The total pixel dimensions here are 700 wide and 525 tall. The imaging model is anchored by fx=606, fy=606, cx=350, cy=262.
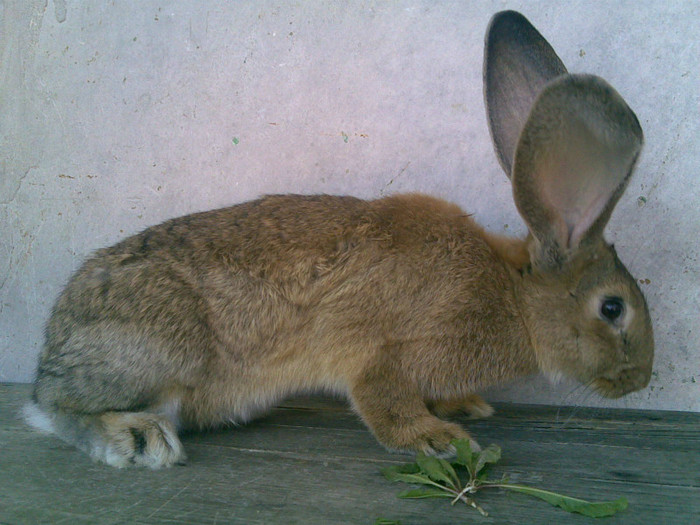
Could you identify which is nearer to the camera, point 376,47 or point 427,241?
point 427,241

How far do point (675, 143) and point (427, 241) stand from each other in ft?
3.30

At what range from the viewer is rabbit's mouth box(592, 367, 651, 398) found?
1896mm

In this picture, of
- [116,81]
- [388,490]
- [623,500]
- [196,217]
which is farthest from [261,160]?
[623,500]

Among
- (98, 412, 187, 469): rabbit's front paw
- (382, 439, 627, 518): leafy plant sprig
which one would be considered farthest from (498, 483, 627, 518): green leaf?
(98, 412, 187, 469): rabbit's front paw

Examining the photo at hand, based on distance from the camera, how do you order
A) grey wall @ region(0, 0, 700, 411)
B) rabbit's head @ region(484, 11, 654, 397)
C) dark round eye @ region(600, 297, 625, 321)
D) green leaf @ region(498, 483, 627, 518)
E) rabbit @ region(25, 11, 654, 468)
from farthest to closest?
1. grey wall @ region(0, 0, 700, 411)
2. dark round eye @ region(600, 297, 625, 321)
3. rabbit @ region(25, 11, 654, 468)
4. rabbit's head @ region(484, 11, 654, 397)
5. green leaf @ region(498, 483, 627, 518)

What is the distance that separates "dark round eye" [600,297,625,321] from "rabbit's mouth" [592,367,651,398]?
17cm

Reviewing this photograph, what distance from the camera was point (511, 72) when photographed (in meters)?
2.03

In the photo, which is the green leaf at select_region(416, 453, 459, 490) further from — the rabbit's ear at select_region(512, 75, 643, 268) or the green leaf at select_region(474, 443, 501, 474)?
the rabbit's ear at select_region(512, 75, 643, 268)

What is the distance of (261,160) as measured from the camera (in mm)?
2543

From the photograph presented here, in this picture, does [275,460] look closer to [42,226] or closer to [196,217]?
[196,217]

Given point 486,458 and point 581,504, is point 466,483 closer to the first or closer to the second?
point 486,458

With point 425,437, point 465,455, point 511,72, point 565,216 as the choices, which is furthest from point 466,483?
point 511,72

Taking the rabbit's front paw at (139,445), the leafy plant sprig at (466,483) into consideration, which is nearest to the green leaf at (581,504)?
the leafy plant sprig at (466,483)

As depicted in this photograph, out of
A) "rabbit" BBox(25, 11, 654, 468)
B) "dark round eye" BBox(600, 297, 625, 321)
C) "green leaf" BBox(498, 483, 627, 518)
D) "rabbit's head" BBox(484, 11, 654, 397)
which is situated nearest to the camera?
"green leaf" BBox(498, 483, 627, 518)
